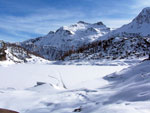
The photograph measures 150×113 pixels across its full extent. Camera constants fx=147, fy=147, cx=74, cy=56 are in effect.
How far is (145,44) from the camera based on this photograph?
6525cm

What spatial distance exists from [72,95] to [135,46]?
63.9 meters

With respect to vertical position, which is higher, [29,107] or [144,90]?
[144,90]

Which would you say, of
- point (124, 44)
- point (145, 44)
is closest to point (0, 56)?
point (124, 44)

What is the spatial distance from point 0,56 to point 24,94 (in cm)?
4444

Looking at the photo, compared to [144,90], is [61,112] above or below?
below

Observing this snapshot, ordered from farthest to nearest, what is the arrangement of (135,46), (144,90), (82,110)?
1. (135,46)
2. (144,90)
3. (82,110)

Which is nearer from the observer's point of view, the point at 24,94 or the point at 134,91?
the point at 134,91

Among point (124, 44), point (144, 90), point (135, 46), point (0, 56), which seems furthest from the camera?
point (124, 44)

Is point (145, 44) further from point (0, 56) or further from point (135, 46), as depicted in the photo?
point (0, 56)

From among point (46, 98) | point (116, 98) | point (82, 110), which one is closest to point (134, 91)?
point (116, 98)

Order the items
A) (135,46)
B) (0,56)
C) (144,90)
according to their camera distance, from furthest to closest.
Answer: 1. (135,46)
2. (0,56)
3. (144,90)

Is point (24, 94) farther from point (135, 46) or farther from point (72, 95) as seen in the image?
point (135, 46)

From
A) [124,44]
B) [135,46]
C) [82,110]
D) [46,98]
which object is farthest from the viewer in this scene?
[124,44]

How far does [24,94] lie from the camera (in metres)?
6.27
